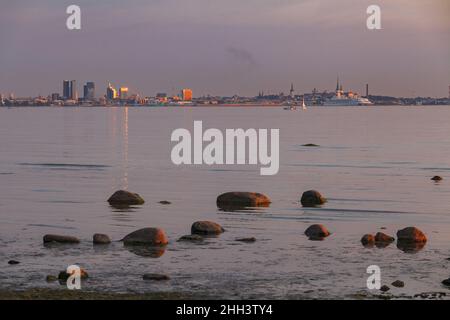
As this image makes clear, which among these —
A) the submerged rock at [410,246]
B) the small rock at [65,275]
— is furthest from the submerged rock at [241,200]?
the small rock at [65,275]

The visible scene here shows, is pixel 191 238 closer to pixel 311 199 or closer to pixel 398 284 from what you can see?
pixel 398 284

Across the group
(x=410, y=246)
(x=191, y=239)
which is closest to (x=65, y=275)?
(x=191, y=239)

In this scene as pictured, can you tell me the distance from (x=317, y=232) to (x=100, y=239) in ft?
28.0

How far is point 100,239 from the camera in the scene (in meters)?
31.2

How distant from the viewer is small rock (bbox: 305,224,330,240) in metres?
33.2

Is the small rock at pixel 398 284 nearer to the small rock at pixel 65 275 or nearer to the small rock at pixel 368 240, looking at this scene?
the small rock at pixel 368 240

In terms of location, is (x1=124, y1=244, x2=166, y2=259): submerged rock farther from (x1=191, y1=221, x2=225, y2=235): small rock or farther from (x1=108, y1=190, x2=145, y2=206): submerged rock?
(x1=108, y1=190, x2=145, y2=206): submerged rock

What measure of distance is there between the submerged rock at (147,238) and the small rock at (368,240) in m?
7.31

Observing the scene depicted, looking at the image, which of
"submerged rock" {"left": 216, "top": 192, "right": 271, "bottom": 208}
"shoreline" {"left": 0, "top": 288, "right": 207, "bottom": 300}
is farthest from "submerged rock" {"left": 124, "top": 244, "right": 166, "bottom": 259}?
"submerged rock" {"left": 216, "top": 192, "right": 271, "bottom": 208}

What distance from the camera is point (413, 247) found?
30766 millimetres

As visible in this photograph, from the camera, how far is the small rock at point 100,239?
31.1 m

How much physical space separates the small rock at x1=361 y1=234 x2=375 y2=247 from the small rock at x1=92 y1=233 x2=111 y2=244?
9.44m
